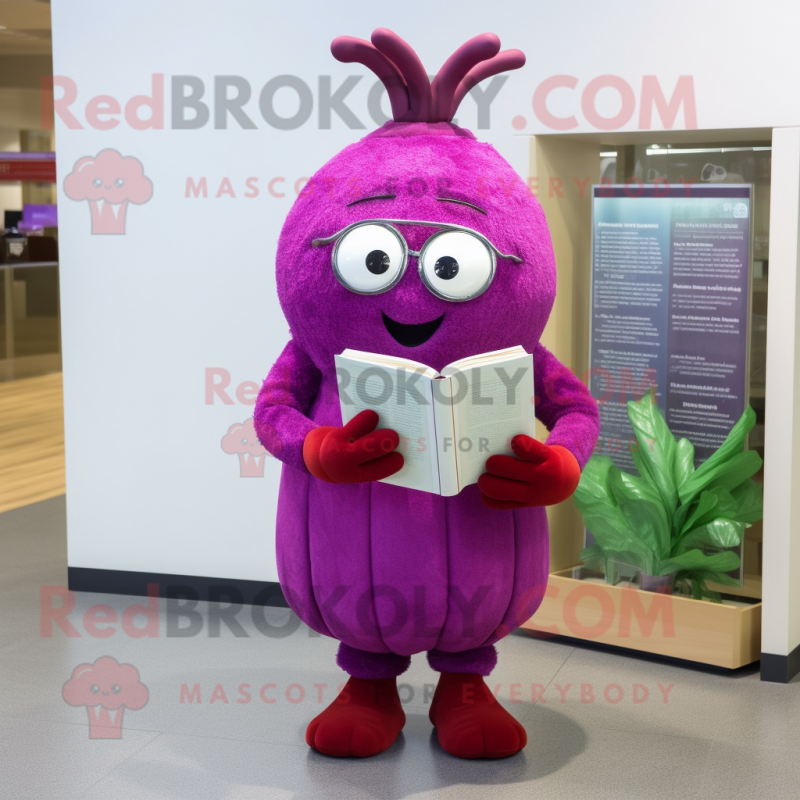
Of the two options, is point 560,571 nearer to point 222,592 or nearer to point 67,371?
point 222,592

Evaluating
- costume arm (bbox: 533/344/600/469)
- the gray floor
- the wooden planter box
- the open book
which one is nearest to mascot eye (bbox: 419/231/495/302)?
the open book

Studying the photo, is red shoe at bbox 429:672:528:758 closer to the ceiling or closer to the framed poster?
the framed poster

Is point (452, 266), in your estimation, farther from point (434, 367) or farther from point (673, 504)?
point (673, 504)

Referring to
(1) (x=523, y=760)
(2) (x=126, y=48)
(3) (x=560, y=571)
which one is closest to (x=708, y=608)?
(3) (x=560, y=571)

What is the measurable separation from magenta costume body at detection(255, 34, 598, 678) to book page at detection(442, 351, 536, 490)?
140 millimetres

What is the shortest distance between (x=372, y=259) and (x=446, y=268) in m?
0.14

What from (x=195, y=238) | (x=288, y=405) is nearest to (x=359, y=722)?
(x=288, y=405)

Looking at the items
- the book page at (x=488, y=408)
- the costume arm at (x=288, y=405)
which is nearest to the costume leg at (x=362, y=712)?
the costume arm at (x=288, y=405)

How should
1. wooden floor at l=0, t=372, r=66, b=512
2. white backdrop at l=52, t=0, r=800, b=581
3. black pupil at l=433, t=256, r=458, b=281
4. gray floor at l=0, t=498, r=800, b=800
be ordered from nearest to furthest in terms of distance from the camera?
black pupil at l=433, t=256, r=458, b=281 → gray floor at l=0, t=498, r=800, b=800 → white backdrop at l=52, t=0, r=800, b=581 → wooden floor at l=0, t=372, r=66, b=512

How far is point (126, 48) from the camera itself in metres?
3.31

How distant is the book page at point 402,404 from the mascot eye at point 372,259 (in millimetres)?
133

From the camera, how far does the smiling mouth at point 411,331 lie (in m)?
2.06

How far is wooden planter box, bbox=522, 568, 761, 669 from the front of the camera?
2.82 meters

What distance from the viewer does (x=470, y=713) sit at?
234cm
